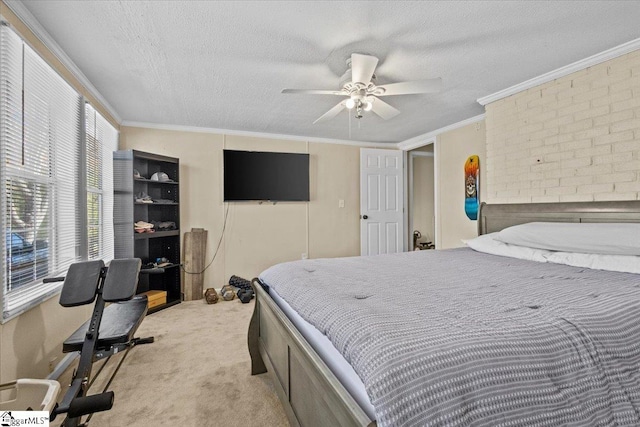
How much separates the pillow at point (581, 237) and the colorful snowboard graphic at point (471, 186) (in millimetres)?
1257

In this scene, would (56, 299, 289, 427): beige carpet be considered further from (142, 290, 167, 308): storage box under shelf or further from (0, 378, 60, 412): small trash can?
(142, 290, 167, 308): storage box under shelf

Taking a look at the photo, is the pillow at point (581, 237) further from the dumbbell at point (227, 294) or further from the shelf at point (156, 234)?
the shelf at point (156, 234)

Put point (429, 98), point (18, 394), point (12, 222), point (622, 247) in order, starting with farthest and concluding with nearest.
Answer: point (429, 98) < point (622, 247) < point (12, 222) < point (18, 394)

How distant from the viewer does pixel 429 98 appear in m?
3.28

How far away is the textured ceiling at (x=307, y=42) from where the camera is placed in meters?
1.83

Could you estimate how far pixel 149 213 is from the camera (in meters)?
4.04

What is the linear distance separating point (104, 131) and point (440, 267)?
144 inches

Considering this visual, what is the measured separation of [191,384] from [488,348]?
76.6 inches

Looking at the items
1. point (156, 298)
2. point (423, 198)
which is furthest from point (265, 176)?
point (423, 198)

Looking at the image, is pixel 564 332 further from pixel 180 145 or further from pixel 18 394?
pixel 180 145

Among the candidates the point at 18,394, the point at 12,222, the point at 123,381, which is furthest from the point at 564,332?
the point at 12,222

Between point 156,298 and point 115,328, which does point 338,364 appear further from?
point 156,298

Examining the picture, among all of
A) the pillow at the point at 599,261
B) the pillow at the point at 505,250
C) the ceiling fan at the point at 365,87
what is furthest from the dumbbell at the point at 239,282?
the pillow at the point at 599,261

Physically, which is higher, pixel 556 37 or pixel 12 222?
pixel 556 37
